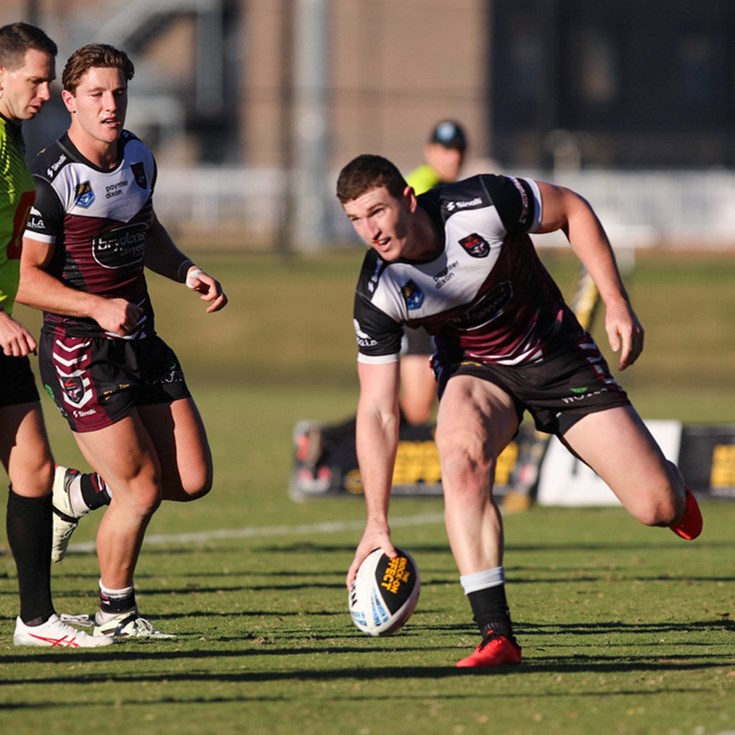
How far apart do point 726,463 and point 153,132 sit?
35.8 metres

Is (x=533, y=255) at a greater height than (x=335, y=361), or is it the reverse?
(x=533, y=255)

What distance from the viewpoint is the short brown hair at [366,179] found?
5914 millimetres

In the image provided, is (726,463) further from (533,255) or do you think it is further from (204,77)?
(204,77)

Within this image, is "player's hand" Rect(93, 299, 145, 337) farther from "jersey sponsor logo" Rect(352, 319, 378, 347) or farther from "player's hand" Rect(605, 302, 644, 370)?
"player's hand" Rect(605, 302, 644, 370)

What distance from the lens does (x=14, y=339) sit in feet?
19.3

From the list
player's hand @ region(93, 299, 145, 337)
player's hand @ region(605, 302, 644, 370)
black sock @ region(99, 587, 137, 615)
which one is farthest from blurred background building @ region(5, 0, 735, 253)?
player's hand @ region(605, 302, 644, 370)

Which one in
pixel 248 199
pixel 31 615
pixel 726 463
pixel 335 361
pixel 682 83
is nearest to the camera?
pixel 31 615

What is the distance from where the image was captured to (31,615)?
6480 mm

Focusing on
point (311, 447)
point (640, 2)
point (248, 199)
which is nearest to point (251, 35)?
point (248, 199)

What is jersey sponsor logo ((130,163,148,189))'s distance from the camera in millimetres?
6574

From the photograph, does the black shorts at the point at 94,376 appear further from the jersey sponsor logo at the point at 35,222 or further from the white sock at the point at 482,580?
the white sock at the point at 482,580

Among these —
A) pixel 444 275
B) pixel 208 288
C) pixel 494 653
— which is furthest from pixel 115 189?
pixel 494 653

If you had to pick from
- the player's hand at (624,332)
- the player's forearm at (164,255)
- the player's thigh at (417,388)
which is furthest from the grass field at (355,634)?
the player's forearm at (164,255)

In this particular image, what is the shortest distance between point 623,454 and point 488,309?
2.53 ft
